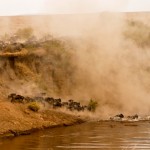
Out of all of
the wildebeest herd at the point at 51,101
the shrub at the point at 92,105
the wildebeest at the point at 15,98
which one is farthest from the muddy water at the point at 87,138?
the shrub at the point at 92,105

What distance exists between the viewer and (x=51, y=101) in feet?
76.7

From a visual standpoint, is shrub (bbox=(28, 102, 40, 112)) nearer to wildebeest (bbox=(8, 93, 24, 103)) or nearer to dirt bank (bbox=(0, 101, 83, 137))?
dirt bank (bbox=(0, 101, 83, 137))

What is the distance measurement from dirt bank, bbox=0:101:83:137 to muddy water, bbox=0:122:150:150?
0.64 metres

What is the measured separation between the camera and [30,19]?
146ft

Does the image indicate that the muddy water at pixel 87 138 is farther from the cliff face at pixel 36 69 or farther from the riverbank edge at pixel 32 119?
the cliff face at pixel 36 69

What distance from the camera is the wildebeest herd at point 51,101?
22.1 meters

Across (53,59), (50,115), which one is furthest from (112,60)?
(50,115)

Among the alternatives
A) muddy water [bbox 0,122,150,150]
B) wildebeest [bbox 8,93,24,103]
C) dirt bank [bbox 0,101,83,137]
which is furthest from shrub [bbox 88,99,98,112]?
wildebeest [bbox 8,93,24,103]

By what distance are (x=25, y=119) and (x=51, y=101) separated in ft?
12.0

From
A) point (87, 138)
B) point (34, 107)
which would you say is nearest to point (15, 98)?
point (34, 107)

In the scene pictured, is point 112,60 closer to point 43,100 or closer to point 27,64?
point 27,64

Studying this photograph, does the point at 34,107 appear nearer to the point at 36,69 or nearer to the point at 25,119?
the point at 25,119

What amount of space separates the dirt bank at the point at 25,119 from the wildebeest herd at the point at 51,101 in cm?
69

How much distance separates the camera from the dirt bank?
18.6m
